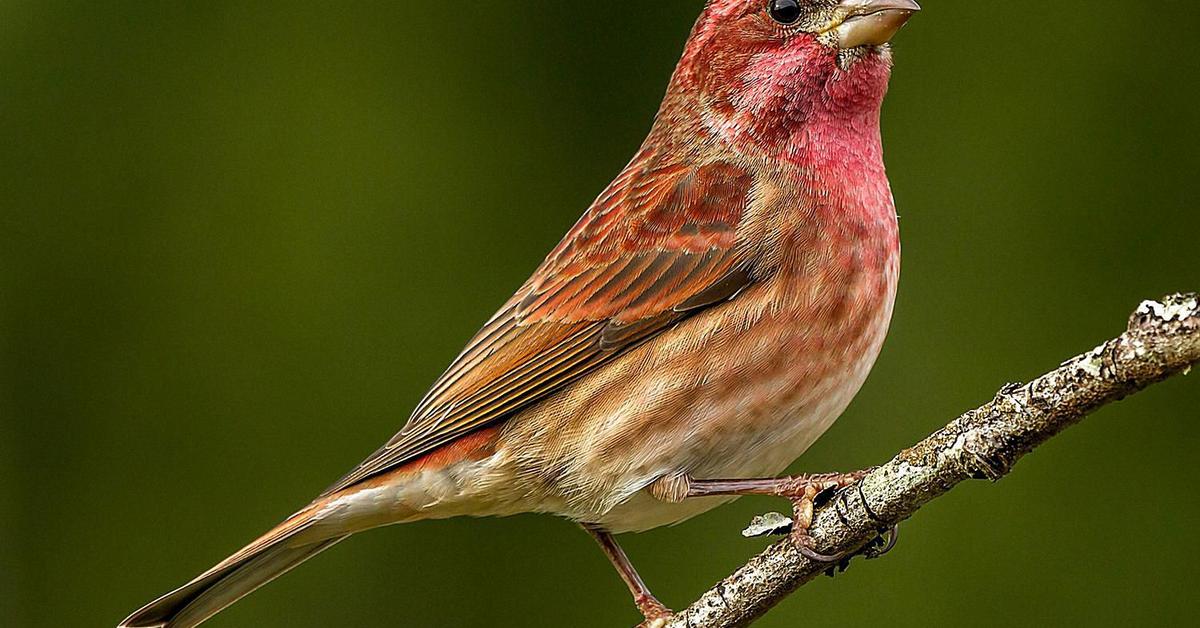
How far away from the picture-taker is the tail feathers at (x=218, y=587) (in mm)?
4570

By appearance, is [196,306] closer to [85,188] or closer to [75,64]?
[85,188]

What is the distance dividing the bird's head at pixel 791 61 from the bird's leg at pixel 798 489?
3.59 feet

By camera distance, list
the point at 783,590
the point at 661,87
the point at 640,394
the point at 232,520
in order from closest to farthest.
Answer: the point at 783,590 → the point at 640,394 → the point at 232,520 → the point at 661,87

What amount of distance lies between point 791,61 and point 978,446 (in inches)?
74.2

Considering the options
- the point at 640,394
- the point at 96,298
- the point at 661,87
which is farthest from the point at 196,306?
the point at 640,394

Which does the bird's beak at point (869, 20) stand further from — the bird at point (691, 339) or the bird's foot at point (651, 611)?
the bird's foot at point (651, 611)

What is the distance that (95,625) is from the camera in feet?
20.0

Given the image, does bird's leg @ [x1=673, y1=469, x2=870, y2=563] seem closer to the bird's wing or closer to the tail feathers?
the bird's wing

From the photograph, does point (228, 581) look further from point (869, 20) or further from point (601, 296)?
point (869, 20)

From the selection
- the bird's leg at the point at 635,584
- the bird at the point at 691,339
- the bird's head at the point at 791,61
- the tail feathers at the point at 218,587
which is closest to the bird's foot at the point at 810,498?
the bird at the point at 691,339

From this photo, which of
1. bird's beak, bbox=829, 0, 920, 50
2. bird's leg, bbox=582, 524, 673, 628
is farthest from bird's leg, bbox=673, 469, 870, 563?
bird's beak, bbox=829, 0, 920, 50

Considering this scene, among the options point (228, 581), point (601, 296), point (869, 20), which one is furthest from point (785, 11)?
point (228, 581)

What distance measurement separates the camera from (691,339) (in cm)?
462

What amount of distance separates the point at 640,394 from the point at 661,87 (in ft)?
7.66
